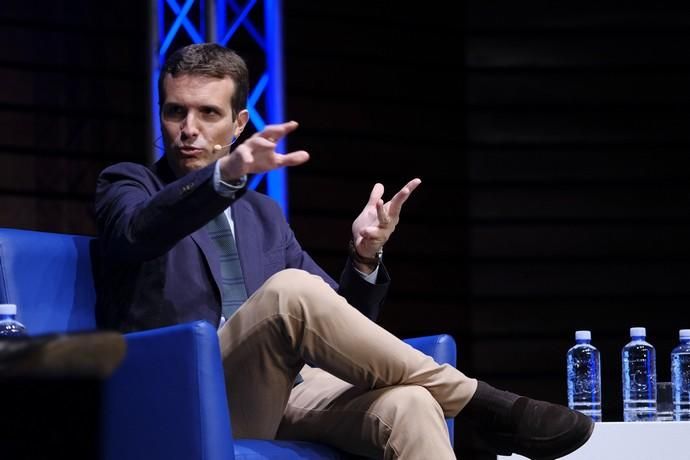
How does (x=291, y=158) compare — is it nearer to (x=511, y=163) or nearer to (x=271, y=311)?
(x=271, y=311)

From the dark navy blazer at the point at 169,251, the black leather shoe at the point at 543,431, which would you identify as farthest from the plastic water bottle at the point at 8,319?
the black leather shoe at the point at 543,431

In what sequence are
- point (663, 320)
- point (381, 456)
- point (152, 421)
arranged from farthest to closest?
point (663, 320)
point (381, 456)
point (152, 421)

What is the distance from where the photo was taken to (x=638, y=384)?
3.12 metres

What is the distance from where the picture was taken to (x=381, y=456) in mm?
1696

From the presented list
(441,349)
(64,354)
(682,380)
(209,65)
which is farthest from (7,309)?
(682,380)

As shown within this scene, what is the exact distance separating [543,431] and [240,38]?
8.29 ft

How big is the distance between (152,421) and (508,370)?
324 centimetres

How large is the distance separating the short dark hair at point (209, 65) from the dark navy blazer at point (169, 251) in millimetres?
190

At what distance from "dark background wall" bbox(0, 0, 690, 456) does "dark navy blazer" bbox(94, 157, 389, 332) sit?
229cm

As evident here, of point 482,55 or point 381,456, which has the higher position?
point 482,55

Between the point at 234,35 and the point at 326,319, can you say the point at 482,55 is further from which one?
the point at 326,319

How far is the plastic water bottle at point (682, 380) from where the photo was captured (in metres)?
2.54

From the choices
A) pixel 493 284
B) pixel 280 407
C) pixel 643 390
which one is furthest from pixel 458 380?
pixel 493 284


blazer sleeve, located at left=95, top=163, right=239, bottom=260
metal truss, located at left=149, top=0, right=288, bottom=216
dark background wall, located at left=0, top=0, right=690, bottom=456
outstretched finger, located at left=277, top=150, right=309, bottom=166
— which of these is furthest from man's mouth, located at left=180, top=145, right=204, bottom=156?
dark background wall, located at left=0, top=0, right=690, bottom=456
